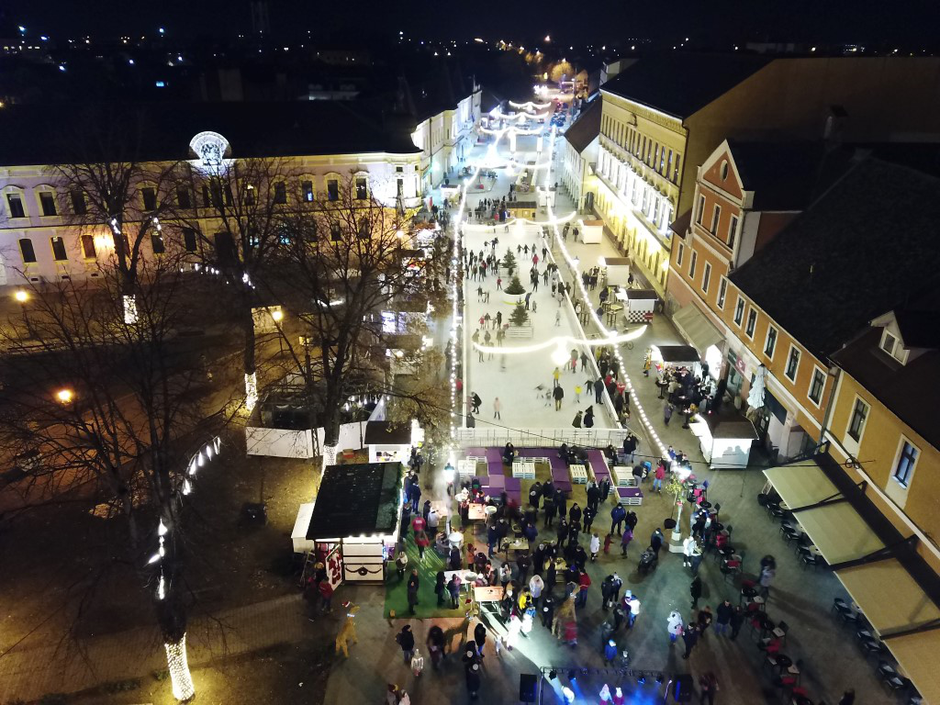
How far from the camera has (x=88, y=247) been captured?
39656 millimetres

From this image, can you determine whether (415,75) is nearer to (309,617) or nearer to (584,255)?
(584,255)

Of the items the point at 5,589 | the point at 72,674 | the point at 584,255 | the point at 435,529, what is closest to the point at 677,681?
the point at 435,529

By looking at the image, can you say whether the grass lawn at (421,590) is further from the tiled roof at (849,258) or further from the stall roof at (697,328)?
the stall roof at (697,328)

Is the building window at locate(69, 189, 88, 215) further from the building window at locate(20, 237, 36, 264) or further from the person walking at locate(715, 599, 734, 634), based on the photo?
the person walking at locate(715, 599, 734, 634)

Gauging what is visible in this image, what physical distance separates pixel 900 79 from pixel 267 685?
126 feet

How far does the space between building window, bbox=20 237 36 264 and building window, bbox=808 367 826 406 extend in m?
41.7

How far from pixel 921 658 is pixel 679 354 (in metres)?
16.3

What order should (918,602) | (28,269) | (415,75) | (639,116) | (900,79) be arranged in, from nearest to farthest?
1. (918,602)
2. (900,79)
3. (28,269)
4. (639,116)
5. (415,75)

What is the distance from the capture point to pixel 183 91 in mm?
64625

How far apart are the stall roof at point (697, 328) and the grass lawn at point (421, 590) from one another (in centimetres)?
1575

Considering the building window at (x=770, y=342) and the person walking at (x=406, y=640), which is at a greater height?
the building window at (x=770, y=342)

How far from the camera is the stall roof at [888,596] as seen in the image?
1379cm

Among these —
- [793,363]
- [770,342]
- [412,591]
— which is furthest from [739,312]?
[412,591]

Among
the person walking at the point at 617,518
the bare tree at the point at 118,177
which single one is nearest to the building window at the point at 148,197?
the bare tree at the point at 118,177
